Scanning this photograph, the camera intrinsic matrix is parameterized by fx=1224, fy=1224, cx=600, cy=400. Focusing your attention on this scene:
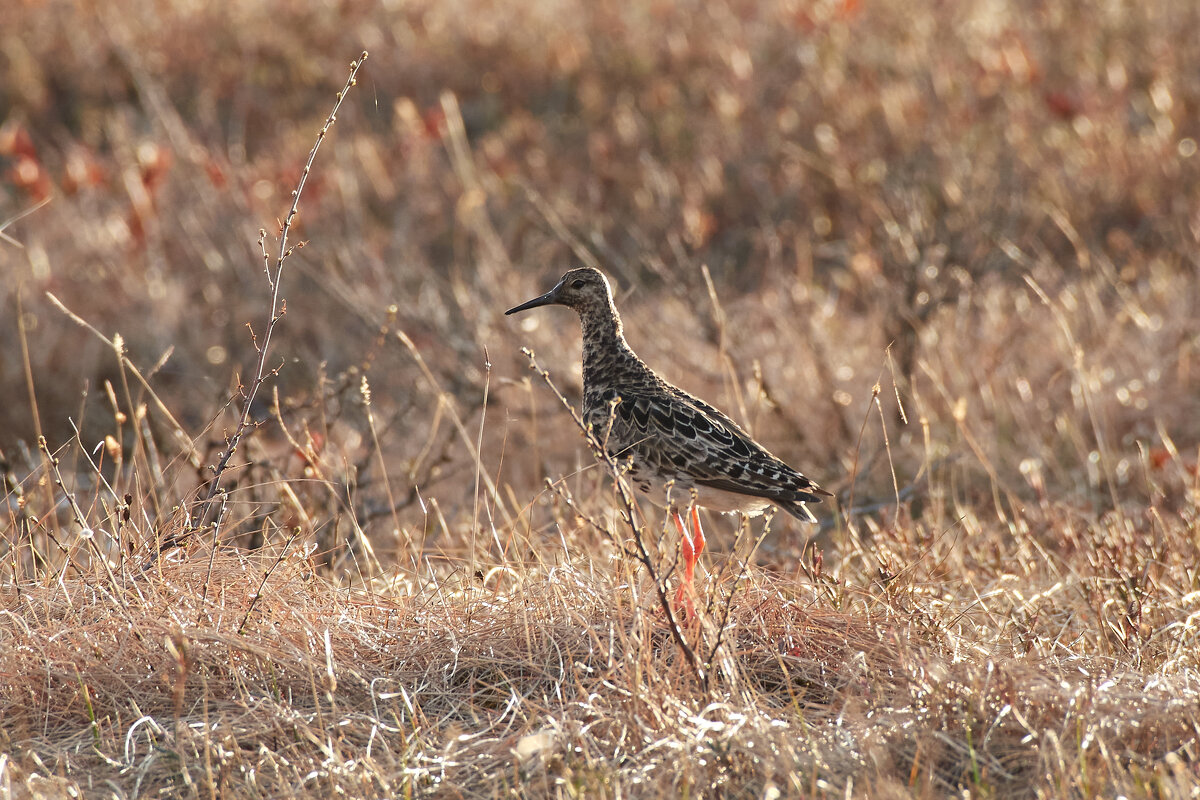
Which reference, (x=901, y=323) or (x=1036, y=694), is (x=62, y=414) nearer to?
(x=901, y=323)

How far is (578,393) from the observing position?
6883mm

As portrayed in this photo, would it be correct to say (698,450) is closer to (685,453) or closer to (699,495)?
(685,453)

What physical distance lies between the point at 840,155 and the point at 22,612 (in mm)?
8085

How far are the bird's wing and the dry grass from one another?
0.27 m

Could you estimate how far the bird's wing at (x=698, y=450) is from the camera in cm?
443

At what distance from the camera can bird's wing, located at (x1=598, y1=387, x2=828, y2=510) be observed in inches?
175

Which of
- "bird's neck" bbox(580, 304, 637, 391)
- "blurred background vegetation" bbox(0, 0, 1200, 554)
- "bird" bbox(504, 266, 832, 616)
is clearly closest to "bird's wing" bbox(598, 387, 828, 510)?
"bird" bbox(504, 266, 832, 616)

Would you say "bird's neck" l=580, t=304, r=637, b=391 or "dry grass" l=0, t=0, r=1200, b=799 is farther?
"bird's neck" l=580, t=304, r=637, b=391

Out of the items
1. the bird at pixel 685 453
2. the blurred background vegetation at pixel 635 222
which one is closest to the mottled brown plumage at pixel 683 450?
the bird at pixel 685 453

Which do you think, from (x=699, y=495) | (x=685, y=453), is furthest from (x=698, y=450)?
(x=699, y=495)

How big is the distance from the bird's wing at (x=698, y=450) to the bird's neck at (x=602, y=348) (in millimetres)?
260

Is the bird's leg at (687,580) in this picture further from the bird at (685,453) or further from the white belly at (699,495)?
the white belly at (699,495)

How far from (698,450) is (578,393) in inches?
97.0

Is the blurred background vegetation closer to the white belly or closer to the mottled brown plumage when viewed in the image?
the mottled brown plumage
